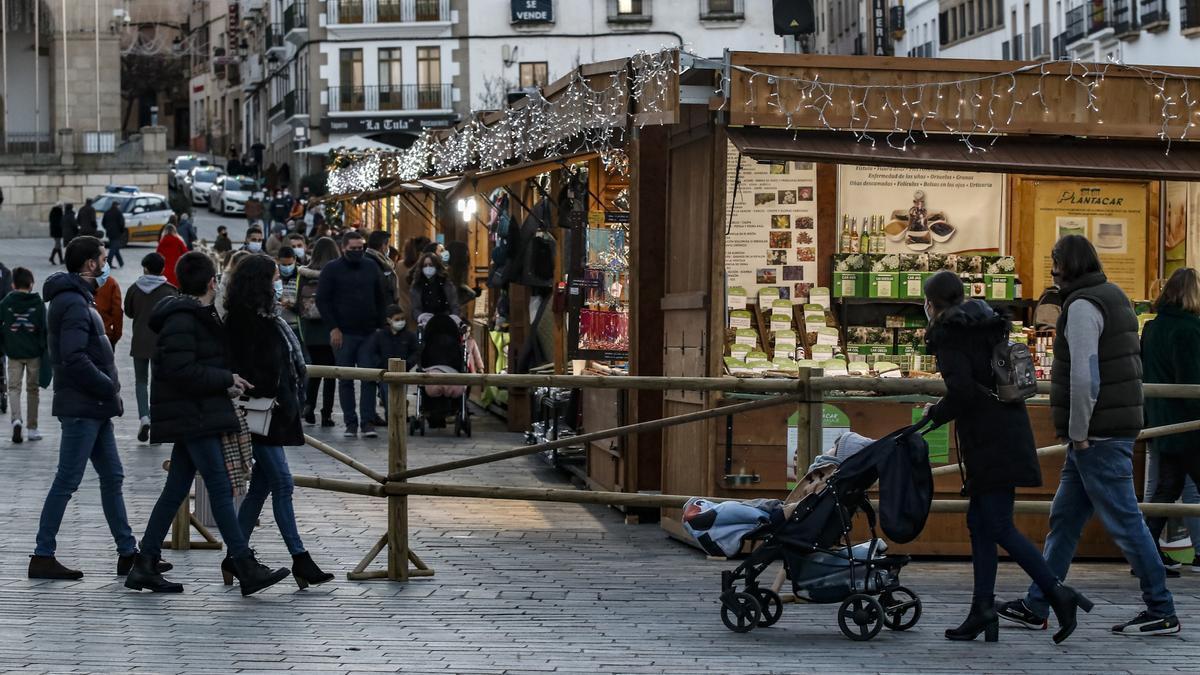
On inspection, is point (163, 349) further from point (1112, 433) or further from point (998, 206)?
point (998, 206)

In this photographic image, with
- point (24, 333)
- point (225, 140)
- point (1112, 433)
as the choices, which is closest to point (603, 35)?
point (225, 140)

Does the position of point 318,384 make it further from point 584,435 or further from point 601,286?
point 584,435

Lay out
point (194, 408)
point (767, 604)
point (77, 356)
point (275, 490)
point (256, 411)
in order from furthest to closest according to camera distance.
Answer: point (77, 356)
point (275, 490)
point (256, 411)
point (194, 408)
point (767, 604)

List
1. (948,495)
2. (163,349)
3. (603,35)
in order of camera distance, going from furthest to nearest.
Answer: (603,35), (948,495), (163,349)

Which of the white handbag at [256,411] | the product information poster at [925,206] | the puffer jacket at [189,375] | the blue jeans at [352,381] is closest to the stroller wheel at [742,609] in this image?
the white handbag at [256,411]

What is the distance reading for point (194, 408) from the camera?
370 inches

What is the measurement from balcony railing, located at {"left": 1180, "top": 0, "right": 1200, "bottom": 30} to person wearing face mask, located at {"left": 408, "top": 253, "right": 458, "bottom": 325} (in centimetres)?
2896

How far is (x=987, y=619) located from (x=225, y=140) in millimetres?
86746

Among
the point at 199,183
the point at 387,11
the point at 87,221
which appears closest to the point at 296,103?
the point at 387,11

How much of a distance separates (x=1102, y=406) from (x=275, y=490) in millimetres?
4073

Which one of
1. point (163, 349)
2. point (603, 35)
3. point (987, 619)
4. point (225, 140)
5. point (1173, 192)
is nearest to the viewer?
point (987, 619)

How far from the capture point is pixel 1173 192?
12.6 metres

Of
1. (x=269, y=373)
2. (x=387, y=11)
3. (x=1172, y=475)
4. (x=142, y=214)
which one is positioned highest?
(x=387, y=11)

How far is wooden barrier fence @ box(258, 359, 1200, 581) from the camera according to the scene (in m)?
9.95
